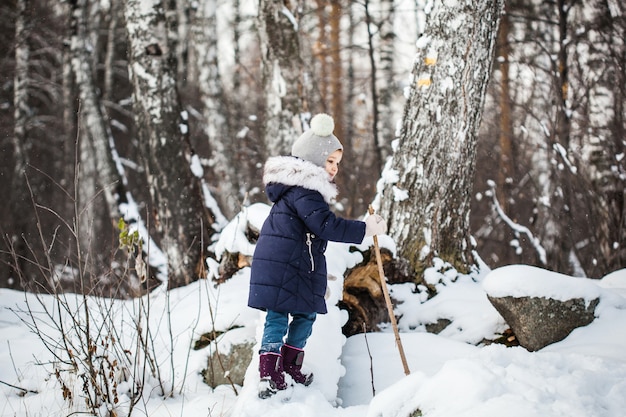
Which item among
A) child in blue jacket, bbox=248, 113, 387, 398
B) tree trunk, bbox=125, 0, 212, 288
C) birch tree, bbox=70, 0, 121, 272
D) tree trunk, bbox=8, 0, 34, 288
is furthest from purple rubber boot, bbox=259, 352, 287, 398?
tree trunk, bbox=8, 0, 34, 288

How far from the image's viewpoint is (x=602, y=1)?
648cm

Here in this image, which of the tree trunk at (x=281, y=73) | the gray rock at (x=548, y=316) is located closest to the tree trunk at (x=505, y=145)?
the tree trunk at (x=281, y=73)

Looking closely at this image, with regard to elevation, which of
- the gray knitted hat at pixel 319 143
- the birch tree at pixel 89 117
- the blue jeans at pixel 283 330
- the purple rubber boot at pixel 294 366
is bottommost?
the purple rubber boot at pixel 294 366

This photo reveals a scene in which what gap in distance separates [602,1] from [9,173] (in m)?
13.0

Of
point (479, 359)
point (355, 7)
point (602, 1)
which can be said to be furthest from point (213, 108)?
point (479, 359)

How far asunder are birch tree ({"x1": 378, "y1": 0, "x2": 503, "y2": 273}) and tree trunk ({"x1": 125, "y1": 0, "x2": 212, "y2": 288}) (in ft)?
7.95

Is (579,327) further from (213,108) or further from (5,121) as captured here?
(5,121)

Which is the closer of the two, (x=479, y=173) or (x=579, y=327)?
(x=579, y=327)

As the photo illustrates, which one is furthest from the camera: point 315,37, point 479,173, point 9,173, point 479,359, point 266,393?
point 315,37

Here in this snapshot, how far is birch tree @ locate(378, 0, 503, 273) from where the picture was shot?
162 inches

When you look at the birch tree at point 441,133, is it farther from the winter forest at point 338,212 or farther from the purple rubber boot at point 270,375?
the purple rubber boot at point 270,375

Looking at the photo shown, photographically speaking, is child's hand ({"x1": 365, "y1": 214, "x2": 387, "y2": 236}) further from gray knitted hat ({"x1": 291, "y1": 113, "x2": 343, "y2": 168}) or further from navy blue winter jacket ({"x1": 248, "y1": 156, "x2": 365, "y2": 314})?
gray knitted hat ({"x1": 291, "y1": 113, "x2": 343, "y2": 168})

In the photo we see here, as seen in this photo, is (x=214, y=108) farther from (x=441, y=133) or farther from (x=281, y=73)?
(x=441, y=133)

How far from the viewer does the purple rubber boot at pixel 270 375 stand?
273 centimetres
